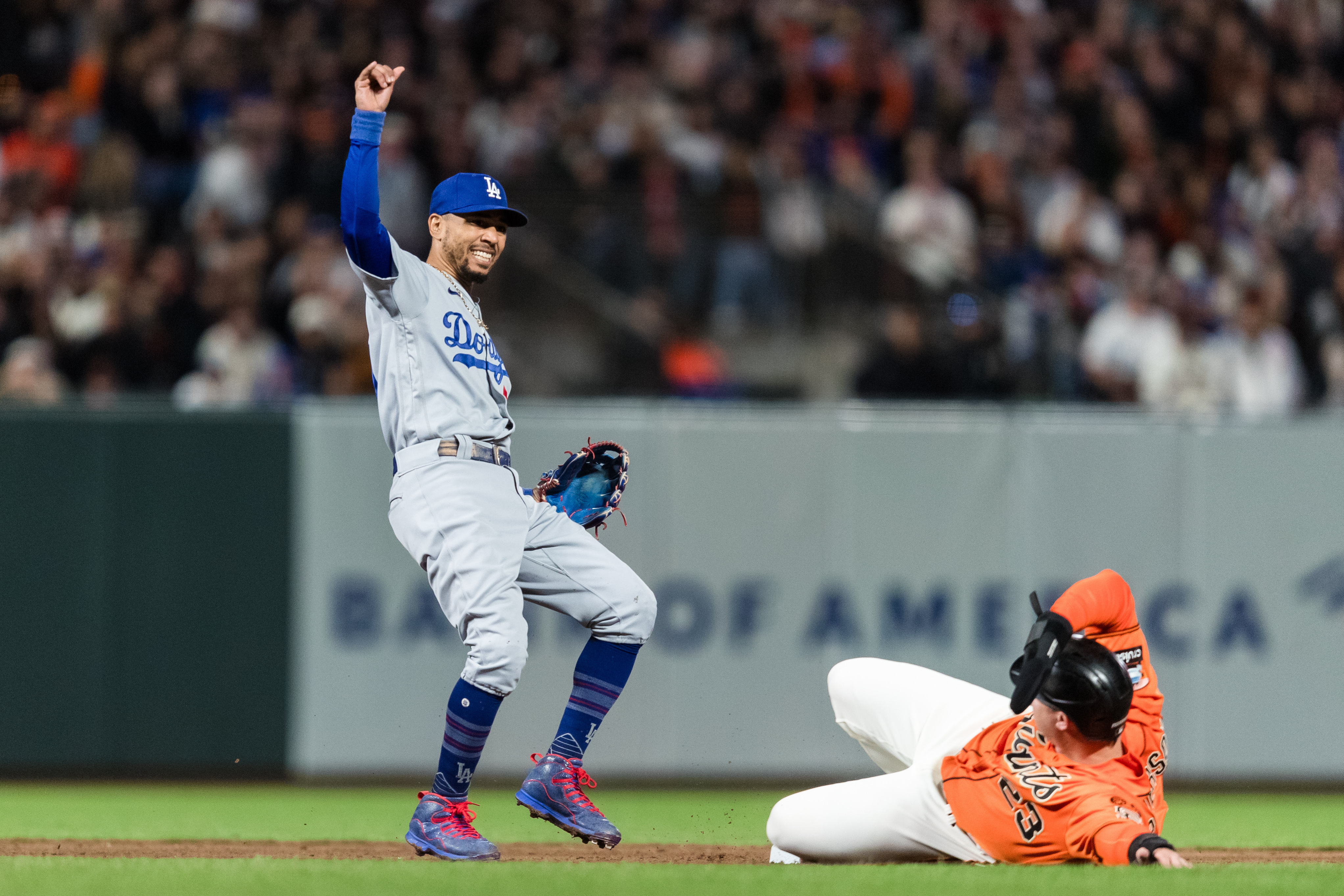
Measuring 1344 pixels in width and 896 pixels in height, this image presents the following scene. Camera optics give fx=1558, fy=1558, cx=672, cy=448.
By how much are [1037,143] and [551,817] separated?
777cm

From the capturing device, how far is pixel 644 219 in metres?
9.22

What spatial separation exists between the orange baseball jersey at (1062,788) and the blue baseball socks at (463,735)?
1331 mm

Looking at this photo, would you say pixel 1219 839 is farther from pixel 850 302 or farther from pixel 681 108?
pixel 681 108

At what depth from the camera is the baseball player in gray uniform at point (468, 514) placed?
14.9 ft

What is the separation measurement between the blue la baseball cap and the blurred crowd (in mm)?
3411

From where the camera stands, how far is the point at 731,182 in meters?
9.57

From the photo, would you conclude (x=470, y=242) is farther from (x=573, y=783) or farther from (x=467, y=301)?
(x=573, y=783)

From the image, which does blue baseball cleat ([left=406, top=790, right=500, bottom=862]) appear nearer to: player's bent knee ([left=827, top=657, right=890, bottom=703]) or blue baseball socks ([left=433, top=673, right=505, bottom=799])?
blue baseball socks ([left=433, top=673, right=505, bottom=799])

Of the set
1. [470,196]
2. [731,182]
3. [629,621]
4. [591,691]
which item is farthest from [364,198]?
[731,182]

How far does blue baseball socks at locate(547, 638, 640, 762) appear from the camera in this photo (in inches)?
190

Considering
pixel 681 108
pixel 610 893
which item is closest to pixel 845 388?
pixel 681 108

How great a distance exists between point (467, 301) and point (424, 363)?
0.30 metres

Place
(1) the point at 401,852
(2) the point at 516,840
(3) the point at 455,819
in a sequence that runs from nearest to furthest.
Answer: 1. (3) the point at 455,819
2. (1) the point at 401,852
3. (2) the point at 516,840

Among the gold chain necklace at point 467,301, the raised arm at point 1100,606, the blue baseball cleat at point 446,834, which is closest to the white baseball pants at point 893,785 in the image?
the raised arm at point 1100,606
